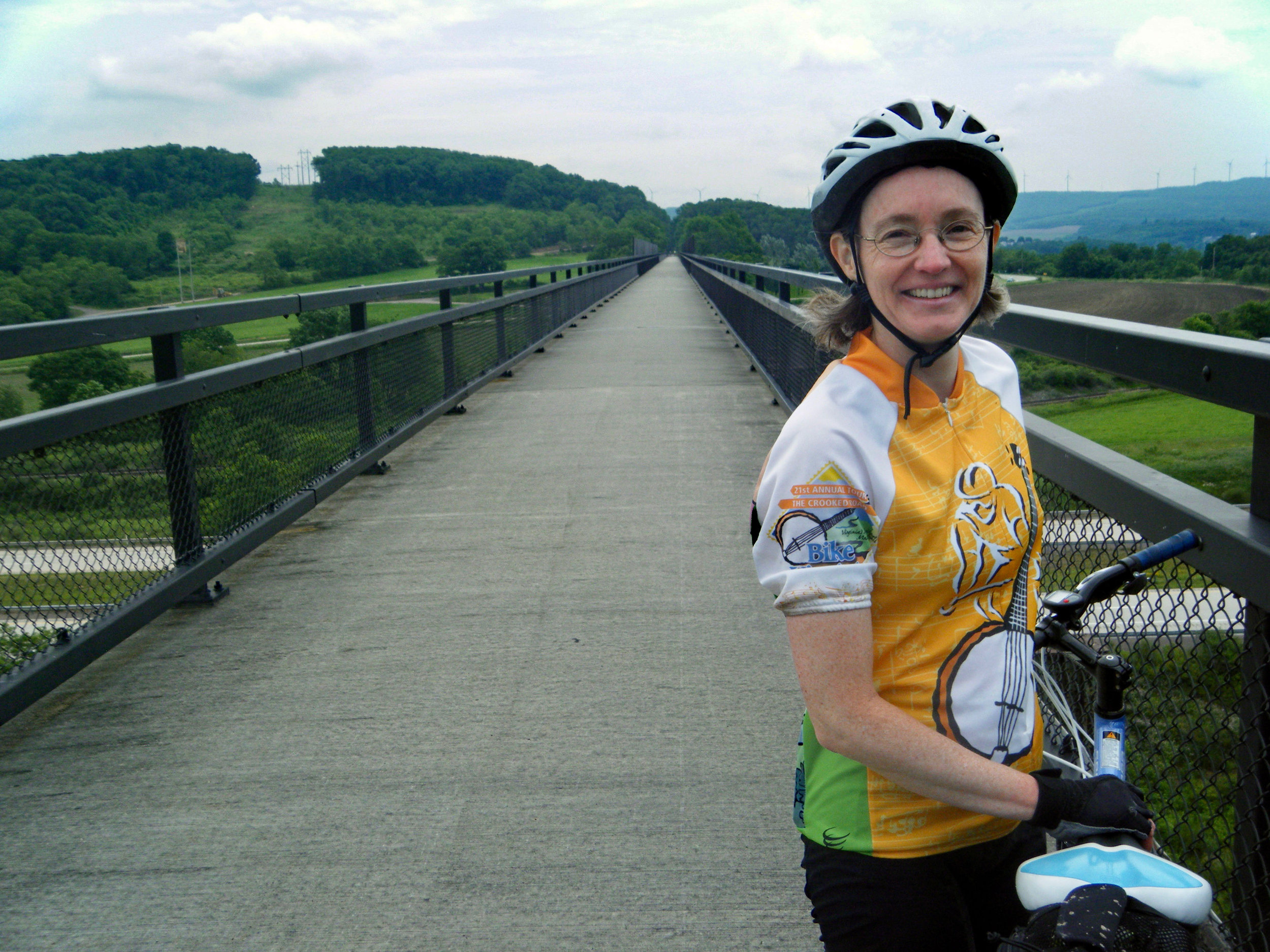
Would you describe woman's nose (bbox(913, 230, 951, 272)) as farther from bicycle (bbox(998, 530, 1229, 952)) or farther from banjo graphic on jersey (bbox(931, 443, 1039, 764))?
bicycle (bbox(998, 530, 1229, 952))

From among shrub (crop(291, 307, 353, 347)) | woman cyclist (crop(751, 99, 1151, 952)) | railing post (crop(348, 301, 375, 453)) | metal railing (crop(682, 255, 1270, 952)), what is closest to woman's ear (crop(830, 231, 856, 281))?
woman cyclist (crop(751, 99, 1151, 952))

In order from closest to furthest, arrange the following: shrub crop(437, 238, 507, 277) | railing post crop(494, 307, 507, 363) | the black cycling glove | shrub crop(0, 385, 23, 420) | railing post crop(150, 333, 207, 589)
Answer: the black cycling glove
shrub crop(0, 385, 23, 420)
railing post crop(150, 333, 207, 589)
railing post crop(494, 307, 507, 363)
shrub crop(437, 238, 507, 277)


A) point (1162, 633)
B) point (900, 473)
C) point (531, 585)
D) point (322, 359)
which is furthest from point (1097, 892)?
point (322, 359)

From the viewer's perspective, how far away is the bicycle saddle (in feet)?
3.60

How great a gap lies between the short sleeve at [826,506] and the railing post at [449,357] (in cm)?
814

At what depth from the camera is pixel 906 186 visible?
1604 millimetres

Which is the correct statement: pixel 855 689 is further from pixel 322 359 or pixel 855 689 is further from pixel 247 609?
pixel 322 359

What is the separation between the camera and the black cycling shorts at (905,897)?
1529 mm

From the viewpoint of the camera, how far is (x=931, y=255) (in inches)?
61.7

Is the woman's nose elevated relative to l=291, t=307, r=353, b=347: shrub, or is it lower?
elevated

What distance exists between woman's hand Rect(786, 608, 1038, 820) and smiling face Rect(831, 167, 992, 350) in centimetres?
49

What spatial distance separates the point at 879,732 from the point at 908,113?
3.12ft

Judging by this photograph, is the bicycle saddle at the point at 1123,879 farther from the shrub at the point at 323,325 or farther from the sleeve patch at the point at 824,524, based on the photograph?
the shrub at the point at 323,325

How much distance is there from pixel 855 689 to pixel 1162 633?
110cm
